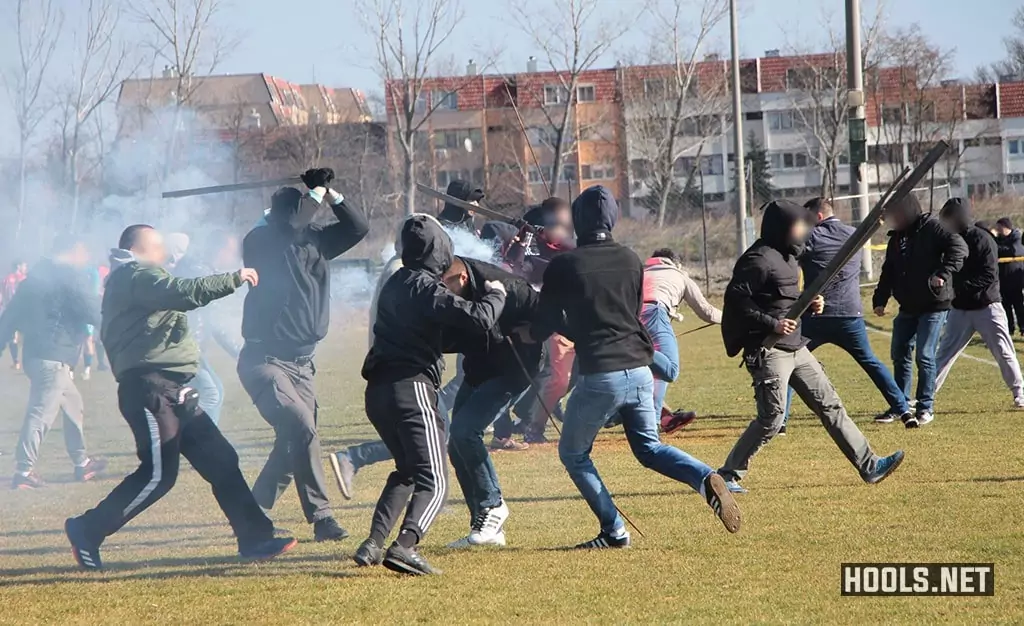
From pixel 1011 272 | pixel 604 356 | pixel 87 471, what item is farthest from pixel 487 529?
pixel 1011 272

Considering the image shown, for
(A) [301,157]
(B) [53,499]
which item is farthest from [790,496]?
(A) [301,157]

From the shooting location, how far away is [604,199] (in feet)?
21.9

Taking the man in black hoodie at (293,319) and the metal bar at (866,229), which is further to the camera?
the man in black hoodie at (293,319)

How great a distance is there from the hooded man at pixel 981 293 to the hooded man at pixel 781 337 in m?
3.90

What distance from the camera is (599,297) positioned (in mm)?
6484

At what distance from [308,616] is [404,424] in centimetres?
117

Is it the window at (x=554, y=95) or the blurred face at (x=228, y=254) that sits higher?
the window at (x=554, y=95)

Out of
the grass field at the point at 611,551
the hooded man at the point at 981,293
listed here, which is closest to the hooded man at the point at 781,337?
the grass field at the point at 611,551

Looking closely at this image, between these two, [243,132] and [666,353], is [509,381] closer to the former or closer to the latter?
[666,353]

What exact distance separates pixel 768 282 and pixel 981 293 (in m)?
4.48

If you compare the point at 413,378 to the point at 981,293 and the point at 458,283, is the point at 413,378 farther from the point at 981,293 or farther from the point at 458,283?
the point at 981,293

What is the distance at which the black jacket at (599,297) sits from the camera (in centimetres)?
649

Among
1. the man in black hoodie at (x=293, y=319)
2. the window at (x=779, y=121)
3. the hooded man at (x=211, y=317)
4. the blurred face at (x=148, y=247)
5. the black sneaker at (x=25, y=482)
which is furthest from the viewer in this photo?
the window at (x=779, y=121)

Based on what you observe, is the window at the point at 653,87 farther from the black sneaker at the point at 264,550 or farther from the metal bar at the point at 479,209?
the black sneaker at the point at 264,550
